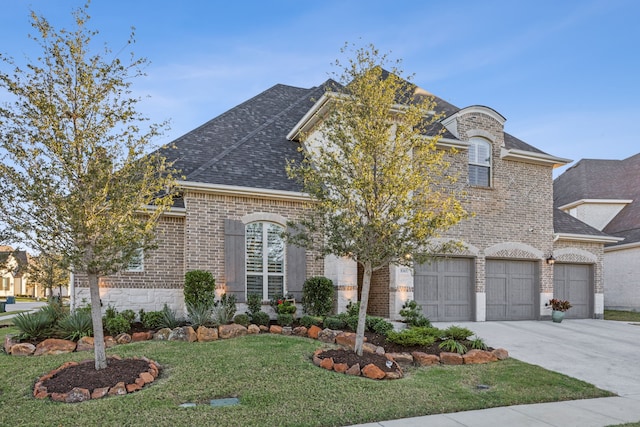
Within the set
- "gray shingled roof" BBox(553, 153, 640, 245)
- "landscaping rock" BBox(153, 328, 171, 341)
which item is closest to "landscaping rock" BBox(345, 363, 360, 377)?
"landscaping rock" BBox(153, 328, 171, 341)

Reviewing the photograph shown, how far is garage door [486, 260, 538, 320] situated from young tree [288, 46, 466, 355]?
779 centimetres

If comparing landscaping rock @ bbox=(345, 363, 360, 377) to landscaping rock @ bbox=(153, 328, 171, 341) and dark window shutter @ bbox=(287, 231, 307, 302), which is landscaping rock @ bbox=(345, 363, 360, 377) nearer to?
landscaping rock @ bbox=(153, 328, 171, 341)

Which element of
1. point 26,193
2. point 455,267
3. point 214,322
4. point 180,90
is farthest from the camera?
point 455,267

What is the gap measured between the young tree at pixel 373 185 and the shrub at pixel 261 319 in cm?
332

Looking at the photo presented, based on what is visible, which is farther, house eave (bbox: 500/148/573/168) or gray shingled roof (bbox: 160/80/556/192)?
house eave (bbox: 500/148/573/168)

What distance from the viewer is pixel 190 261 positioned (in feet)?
37.2

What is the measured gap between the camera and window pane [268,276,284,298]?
12.1 meters

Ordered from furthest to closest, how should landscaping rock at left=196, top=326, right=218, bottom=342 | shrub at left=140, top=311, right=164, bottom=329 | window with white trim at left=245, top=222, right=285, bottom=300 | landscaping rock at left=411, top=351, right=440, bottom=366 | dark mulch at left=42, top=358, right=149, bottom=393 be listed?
window with white trim at left=245, top=222, right=285, bottom=300 < shrub at left=140, top=311, right=164, bottom=329 < landscaping rock at left=196, top=326, right=218, bottom=342 < landscaping rock at left=411, top=351, right=440, bottom=366 < dark mulch at left=42, top=358, right=149, bottom=393

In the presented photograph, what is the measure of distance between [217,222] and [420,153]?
596 centimetres

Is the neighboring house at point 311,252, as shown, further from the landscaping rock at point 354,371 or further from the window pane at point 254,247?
the landscaping rock at point 354,371

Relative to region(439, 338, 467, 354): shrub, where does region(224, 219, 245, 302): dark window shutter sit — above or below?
above

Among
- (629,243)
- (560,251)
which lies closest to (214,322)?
(560,251)

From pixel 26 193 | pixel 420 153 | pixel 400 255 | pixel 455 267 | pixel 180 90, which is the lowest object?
pixel 455 267

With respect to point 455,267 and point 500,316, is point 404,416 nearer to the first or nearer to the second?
point 455,267
